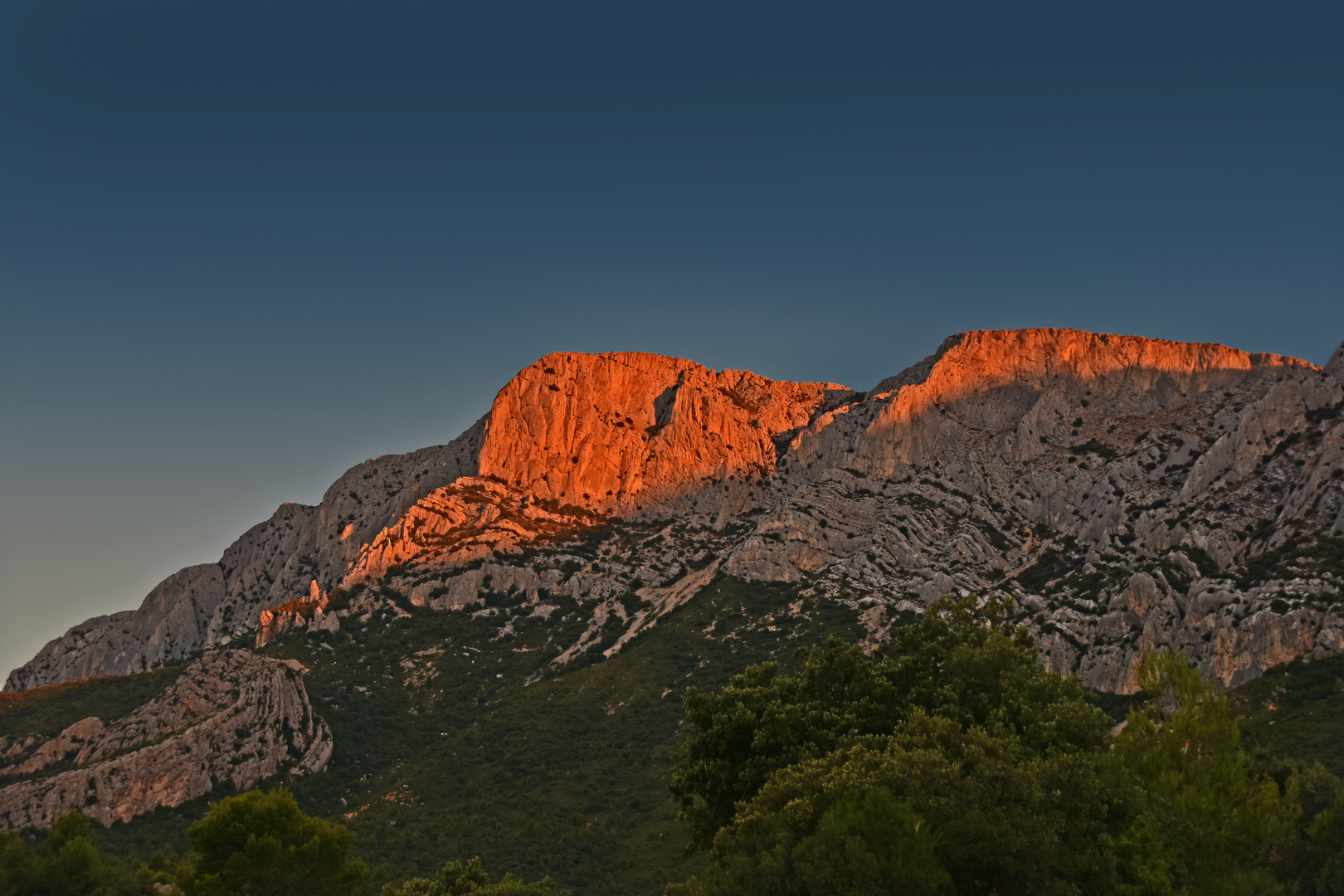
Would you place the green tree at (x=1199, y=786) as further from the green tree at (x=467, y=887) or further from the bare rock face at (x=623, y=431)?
the bare rock face at (x=623, y=431)

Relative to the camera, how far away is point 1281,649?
3103 inches

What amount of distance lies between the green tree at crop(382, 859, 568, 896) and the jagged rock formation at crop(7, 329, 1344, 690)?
53.4 meters

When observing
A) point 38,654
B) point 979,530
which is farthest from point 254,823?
point 38,654

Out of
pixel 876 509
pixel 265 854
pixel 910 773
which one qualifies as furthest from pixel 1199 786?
pixel 876 509

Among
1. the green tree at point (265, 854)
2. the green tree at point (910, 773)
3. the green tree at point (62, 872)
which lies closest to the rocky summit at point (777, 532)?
the green tree at point (62, 872)

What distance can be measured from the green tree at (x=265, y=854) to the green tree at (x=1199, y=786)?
114 ft

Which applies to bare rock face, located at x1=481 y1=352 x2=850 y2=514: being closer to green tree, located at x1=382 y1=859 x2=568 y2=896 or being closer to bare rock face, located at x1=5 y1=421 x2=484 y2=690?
bare rock face, located at x1=5 y1=421 x2=484 y2=690

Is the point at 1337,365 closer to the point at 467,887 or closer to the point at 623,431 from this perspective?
the point at 623,431

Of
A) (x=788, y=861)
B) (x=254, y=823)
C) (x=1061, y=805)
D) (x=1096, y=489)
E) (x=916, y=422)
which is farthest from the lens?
(x=916, y=422)

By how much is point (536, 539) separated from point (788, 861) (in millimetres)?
116188

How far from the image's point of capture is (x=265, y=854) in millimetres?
41938

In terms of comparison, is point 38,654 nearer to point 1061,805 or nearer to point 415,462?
point 415,462

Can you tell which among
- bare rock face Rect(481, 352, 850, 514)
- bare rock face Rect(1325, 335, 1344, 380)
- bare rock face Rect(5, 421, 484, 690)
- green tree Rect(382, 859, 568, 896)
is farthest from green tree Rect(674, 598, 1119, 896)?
bare rock face Rect(5, 421, 484, 690)

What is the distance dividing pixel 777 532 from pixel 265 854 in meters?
90.5
